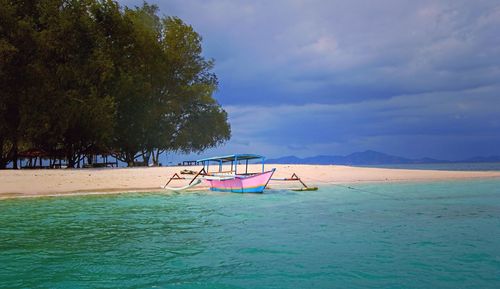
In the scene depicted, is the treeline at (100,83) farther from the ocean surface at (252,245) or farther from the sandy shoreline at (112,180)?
the ocean surface at (252,245)

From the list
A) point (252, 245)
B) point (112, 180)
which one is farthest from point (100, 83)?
point (252, 245)

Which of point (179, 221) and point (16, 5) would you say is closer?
point (179, 221)

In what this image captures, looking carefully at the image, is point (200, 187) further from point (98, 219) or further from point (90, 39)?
point (90, 39)

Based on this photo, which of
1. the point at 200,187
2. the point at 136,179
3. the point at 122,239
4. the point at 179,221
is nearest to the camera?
the point at 122,239

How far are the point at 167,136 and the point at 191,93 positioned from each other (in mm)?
5885

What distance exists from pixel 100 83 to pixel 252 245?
34.7 metres

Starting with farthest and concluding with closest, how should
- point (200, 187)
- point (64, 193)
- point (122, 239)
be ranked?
1. point (200, 187)
2. point (64, 193)
3. point (122, 239)

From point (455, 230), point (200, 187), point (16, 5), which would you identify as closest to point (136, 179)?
point (200, 187)

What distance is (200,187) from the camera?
28531mm

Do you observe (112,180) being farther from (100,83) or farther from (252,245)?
(252,245)

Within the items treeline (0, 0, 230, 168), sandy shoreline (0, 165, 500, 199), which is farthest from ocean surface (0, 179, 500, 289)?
treeline (0, 0, 230, 168)

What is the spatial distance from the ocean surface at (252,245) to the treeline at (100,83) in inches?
805

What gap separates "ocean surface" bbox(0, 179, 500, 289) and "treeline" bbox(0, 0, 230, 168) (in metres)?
20.5

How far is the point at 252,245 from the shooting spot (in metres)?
10.5
